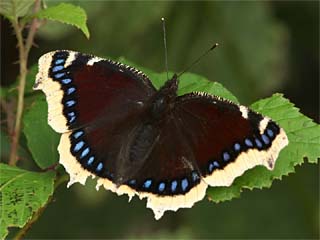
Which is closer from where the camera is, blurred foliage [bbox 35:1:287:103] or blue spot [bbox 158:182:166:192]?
blue spot [bbox 158:182:166:192]

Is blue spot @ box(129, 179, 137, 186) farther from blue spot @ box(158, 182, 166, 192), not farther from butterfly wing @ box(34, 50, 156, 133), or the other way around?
butterfly wing @ box(34, 50, 156, 133)

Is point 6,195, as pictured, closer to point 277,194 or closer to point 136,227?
point 136,227

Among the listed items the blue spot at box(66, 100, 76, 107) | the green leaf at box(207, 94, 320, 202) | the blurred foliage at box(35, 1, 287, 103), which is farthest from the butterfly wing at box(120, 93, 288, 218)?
the blurred foliage at box(35, 1, 287, 103)

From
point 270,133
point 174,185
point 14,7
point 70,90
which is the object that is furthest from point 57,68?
point 270,133

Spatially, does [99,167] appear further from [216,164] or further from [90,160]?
[216,164]

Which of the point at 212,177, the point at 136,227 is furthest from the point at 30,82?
the point at 136,227
